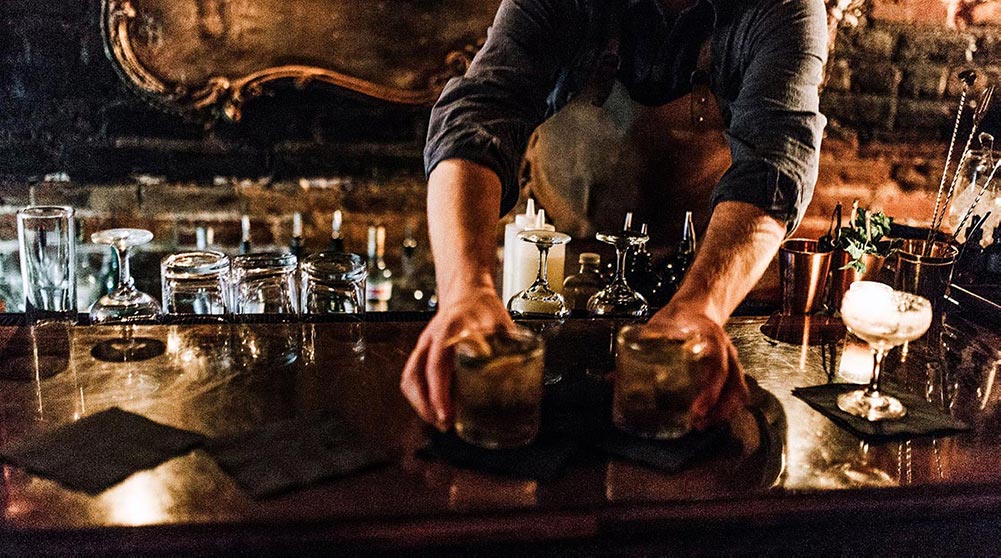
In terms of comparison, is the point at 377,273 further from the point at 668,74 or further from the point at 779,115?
the point at 779,115

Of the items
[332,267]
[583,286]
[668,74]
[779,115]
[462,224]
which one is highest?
[668,74]

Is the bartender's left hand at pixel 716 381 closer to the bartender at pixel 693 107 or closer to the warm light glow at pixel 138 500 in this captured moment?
the bartender at pixel 693 107

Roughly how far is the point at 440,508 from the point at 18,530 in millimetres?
458

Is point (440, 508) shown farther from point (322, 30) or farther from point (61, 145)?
point (61, 145)

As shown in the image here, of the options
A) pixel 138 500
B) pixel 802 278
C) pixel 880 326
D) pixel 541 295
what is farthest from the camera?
pixel 802 278

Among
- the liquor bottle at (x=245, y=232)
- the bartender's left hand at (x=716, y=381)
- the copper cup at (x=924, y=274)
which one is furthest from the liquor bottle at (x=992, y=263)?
the liquor bottle at (x=245, y=232)

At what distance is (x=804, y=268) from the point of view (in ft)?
6.35

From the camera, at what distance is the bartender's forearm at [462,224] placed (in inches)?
56.5

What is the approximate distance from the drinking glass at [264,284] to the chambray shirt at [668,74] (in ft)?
1.13

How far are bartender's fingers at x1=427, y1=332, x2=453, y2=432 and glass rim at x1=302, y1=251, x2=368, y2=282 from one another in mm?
560

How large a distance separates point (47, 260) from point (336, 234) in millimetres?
1359

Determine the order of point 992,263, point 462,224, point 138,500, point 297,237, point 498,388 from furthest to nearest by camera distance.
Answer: point 297,237 < point 992,263 < point 462,224 < point 498,388 < point 138,500

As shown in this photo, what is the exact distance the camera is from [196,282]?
5.71 feet

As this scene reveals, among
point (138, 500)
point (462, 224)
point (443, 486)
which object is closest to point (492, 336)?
point (443, 486)
